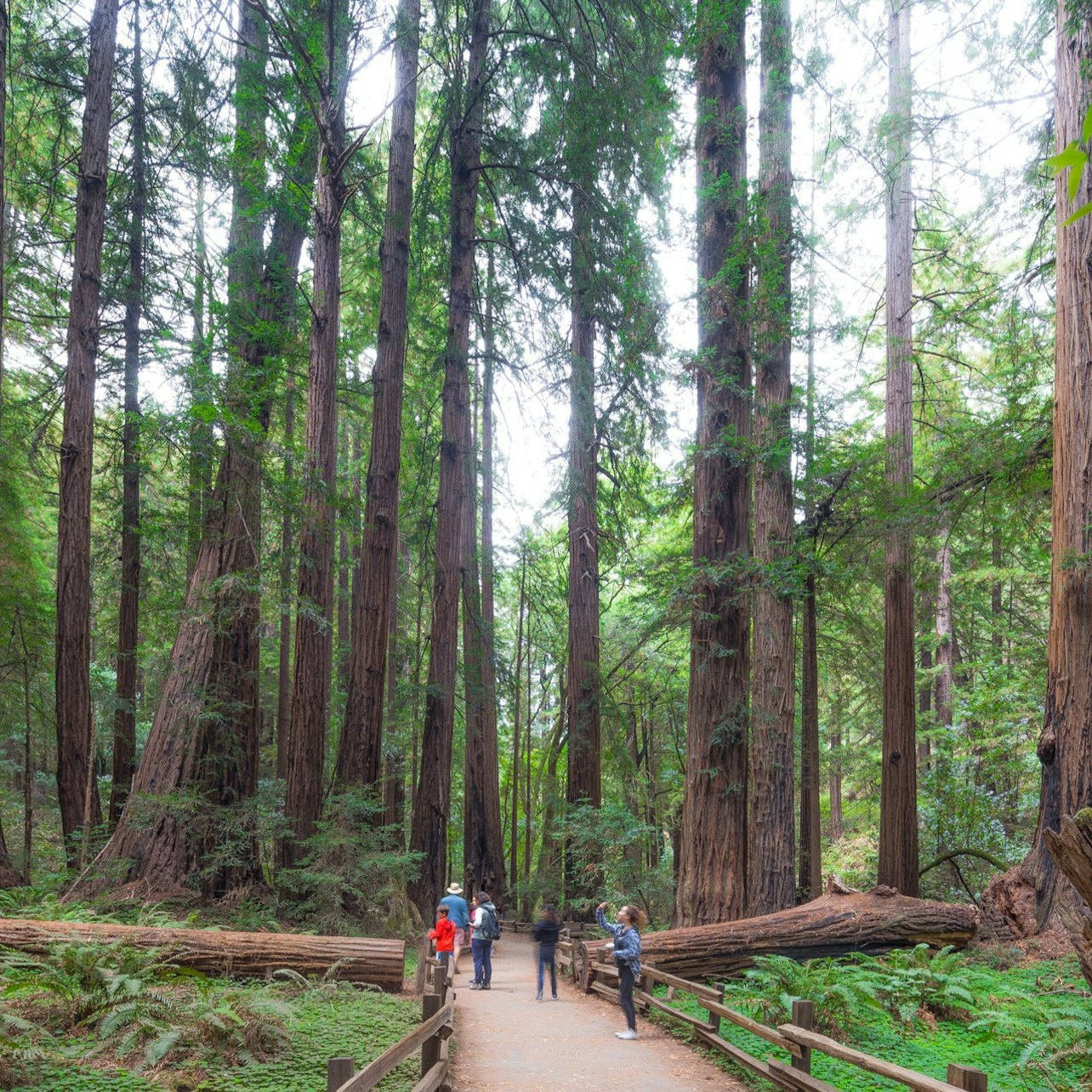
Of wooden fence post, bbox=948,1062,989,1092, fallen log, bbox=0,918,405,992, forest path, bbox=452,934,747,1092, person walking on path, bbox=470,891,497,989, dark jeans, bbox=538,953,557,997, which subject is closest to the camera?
wooden fence post, bbox=948,1062,989,1092

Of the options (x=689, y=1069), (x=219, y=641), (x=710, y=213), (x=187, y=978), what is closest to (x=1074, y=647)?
(x=689, y=1069)

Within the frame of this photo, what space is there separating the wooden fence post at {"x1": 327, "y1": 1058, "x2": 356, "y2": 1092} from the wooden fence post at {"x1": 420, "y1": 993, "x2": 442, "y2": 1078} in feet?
7.31

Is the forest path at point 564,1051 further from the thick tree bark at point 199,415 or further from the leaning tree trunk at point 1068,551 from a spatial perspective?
the thick tree bark at point 199,415

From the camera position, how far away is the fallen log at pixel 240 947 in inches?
305

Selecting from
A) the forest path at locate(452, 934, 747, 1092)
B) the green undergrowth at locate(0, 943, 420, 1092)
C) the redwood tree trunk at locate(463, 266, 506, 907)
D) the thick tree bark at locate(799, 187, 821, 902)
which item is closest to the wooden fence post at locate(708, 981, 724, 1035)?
the forest path at locate(452, 934, 747, 1092)

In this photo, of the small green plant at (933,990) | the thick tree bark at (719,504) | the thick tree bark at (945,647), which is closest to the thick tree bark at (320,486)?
the thick tree bark at (719,504)

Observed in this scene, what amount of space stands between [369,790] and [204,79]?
11.7 m

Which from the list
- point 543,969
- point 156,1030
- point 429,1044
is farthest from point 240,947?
point 543,969

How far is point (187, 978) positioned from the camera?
7.72 meters

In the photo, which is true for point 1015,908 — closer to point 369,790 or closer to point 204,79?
point 369,790

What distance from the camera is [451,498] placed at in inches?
649

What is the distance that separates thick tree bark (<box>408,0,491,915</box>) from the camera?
1608 centimetres

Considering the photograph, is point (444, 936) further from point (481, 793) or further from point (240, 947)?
point (481, 793)

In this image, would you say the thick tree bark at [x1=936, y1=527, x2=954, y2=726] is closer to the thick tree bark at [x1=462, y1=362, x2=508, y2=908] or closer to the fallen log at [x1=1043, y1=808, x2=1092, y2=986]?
the thick tree bark at [x1=462, y1=362, x2=508, y2=908]
